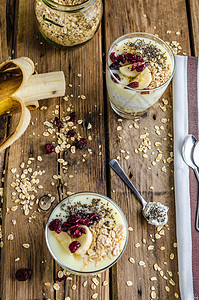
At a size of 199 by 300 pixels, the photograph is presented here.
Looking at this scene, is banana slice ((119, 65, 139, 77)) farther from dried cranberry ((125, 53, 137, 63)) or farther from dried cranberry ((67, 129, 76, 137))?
dried cranberry ((67, 129, 76, 137))

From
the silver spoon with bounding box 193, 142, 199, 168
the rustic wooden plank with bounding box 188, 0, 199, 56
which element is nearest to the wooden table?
the rustic wooden plank with bounding box 188, 0, 199, 56

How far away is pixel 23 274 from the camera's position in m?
1.36

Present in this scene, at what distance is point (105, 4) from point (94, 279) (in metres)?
1.27

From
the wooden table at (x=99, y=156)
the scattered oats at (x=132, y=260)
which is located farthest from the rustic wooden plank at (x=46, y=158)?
the scattered oats at (x=132, y=260)

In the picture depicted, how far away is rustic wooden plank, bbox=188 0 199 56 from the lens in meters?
1.74

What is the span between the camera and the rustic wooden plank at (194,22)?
1745 mm

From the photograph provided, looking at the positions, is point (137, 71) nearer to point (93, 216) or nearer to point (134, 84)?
point (134, 84)

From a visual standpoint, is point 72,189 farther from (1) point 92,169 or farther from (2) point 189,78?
(2) point 189,78

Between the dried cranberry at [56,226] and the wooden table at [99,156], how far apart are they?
0.60 ft

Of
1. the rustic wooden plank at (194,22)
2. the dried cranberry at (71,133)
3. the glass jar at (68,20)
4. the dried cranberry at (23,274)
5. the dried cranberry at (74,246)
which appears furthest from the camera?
the rustic wooden plank at (194,22)

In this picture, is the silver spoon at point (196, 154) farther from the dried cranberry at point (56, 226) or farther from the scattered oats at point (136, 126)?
the dried cranberry at point (56, 226)

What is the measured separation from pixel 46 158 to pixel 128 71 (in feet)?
1.61

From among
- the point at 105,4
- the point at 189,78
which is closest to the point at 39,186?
the point at 189,78

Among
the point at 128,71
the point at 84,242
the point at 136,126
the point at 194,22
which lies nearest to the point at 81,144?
the point at 136,126
